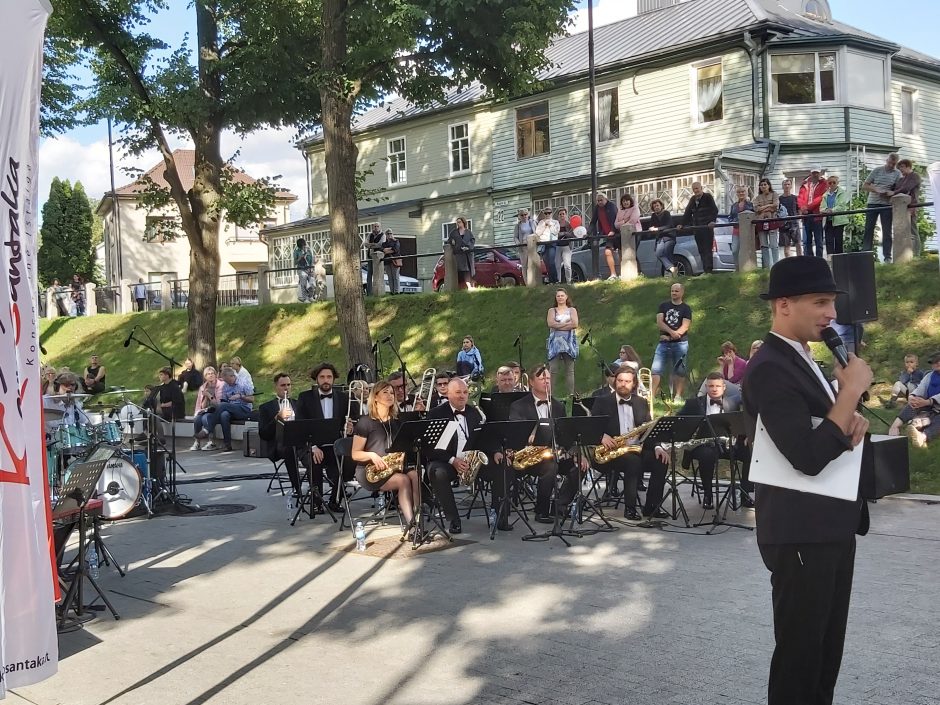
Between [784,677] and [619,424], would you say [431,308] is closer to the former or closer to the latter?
[619,424]

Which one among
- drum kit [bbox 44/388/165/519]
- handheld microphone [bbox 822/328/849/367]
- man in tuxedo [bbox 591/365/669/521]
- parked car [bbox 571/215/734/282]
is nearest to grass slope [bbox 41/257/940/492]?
parked car [bbox 571/215/734/282]

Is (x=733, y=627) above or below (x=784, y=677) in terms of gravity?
below

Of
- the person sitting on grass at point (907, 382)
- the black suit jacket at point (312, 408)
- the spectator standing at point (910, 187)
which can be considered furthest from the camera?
the spectator standing at point (910, 187)

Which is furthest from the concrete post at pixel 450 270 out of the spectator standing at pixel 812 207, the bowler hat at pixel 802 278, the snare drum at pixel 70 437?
the bowler hat at pixel 802 278

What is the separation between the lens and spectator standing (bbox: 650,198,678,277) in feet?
68.9

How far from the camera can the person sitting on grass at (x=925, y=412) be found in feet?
42.3

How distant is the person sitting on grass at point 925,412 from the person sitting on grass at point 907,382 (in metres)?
1.10

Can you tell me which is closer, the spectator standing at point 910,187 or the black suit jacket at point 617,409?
the black suit jacket at point 617,409

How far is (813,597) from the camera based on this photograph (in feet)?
12.8

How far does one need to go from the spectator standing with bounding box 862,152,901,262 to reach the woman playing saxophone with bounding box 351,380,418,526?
10.9 meters

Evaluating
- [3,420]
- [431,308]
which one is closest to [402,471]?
[3,420]

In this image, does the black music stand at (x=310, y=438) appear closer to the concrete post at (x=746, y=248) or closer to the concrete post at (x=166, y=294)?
the concrete post at (x=746, y=248)

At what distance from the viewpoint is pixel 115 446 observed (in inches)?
441

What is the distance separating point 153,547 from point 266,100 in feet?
50.1
